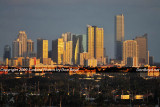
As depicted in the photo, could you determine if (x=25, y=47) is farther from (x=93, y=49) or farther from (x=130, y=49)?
(x=130, y=49)

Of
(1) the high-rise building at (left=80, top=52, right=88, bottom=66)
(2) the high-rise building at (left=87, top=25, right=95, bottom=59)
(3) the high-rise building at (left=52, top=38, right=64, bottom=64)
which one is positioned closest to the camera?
(1) the high-rise building at (left=80, top=52, right=88, bottom=66)

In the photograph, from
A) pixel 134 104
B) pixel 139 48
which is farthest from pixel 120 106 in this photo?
pixel 139 48

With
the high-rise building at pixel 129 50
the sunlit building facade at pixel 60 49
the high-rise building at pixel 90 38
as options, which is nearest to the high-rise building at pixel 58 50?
the sunlit building facade at pixel 60 49

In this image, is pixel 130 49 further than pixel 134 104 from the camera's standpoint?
Yes

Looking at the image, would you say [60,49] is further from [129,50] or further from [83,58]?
[129,50]

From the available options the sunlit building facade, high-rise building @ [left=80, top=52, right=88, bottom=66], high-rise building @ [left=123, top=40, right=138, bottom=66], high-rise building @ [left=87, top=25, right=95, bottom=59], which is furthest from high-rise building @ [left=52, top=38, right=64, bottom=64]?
high-rise building @ [left=123, top=40, right=138, bottom=66]

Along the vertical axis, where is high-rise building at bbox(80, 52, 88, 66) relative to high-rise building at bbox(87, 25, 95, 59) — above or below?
below

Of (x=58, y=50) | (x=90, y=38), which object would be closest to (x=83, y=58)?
(x=58, y=50)

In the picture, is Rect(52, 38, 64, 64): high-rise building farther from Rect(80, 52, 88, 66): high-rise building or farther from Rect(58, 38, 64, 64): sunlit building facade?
Rect(80, 52, 88, 66): high-rise building
